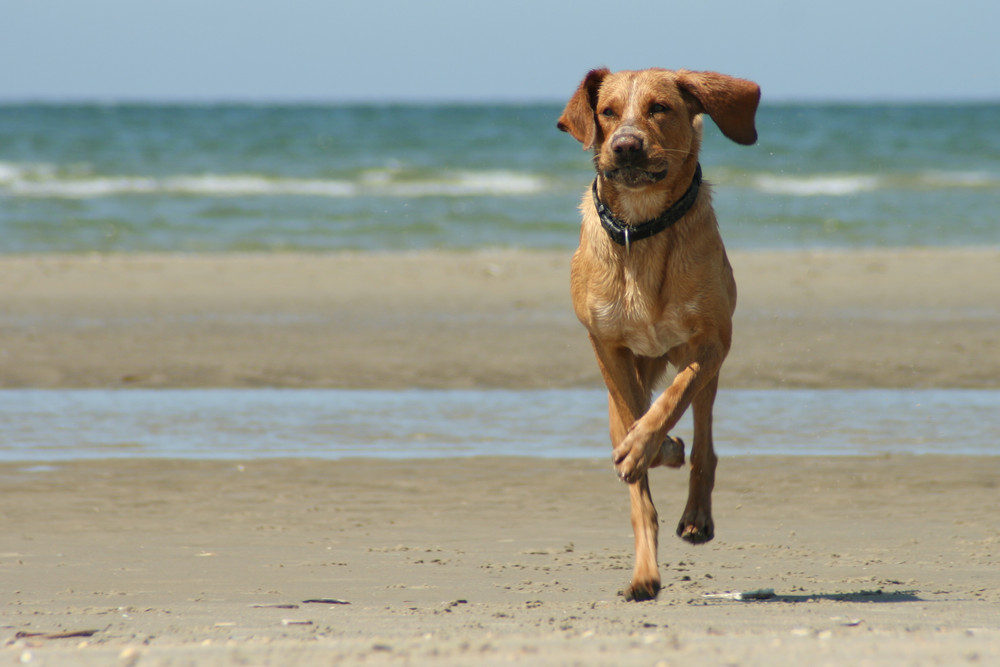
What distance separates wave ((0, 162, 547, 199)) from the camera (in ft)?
76.0

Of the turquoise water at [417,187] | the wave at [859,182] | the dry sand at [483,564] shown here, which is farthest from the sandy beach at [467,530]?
the wave at [859,182]

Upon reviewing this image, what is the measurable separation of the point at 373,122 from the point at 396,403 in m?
41.0

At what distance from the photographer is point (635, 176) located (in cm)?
411

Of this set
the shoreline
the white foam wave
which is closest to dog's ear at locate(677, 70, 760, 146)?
the shoreline

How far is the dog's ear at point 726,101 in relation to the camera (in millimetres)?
4312

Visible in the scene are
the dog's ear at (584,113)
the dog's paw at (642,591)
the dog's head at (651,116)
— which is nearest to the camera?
the dog's paw at (642,591)

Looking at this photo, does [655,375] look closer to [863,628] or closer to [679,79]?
[679,79]

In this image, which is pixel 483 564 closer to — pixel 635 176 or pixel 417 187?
pixel 635 176

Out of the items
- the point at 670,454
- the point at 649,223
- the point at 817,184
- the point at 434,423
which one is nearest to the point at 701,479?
the point at 670,454

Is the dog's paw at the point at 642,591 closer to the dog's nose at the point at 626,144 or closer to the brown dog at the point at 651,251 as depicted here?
the brown dog at the point at 651,251

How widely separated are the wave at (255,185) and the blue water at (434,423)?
50.6 feet

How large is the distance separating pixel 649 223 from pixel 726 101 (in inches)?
19.9

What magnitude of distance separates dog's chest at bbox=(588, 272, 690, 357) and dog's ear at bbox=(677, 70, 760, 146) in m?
0.62

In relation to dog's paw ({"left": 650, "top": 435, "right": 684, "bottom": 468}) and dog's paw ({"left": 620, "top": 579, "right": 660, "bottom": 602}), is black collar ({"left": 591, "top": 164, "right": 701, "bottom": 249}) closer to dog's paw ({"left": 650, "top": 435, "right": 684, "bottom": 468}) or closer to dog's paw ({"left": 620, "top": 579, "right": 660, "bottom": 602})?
dog's paw ({"left": 650, "top": 435, "right": 684, "bottom": 468})
